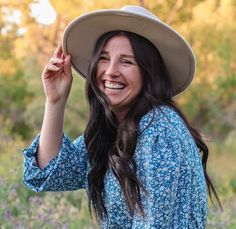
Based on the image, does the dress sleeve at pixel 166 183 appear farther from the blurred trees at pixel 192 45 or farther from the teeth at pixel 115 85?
the blurred trees at pixel 192 45

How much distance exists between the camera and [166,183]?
2.21 m

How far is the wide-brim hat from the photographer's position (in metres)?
2.46

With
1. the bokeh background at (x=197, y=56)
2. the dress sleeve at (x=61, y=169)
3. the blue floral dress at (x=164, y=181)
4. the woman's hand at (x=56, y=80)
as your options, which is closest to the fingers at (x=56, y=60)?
the woman's hand at (x=56, y=80)

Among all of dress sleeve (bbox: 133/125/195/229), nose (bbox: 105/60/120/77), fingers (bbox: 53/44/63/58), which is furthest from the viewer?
fingers (bbox: 53/44/63/58)

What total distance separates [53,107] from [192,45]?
12256mm

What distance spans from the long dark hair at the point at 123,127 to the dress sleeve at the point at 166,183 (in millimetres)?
64

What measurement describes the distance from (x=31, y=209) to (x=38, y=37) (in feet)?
36.8

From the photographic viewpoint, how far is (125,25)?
2.48 m

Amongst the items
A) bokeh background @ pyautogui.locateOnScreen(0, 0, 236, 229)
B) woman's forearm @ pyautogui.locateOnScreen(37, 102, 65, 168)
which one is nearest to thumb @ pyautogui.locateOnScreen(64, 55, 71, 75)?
woman's forearm @ pyautogui.locateOnScreen(37, 102, 65, 168)

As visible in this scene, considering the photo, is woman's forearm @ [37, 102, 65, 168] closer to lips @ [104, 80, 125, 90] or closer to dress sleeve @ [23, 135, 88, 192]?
dress sleeve @ [23, 135, 88, 192]

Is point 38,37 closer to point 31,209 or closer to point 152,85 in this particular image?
point 31,209

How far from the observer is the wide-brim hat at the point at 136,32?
8.08ft

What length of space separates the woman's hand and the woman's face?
252mm

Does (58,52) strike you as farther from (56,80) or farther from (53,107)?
(53,107)
